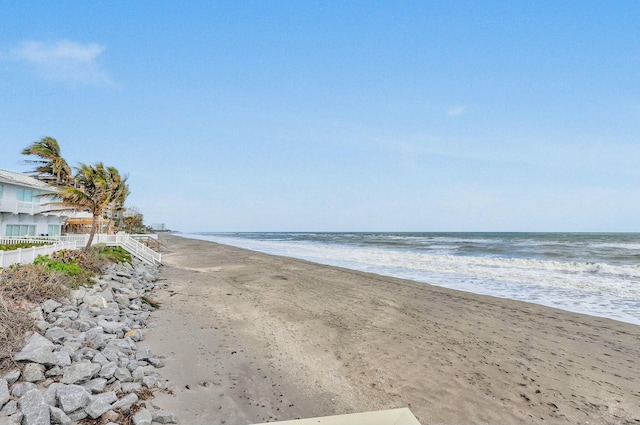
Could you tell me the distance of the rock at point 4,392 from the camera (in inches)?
182

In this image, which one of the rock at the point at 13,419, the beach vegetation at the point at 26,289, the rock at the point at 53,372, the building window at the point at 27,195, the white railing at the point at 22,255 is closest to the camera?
the rock at the point at 13,419

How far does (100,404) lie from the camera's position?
491 centimetres

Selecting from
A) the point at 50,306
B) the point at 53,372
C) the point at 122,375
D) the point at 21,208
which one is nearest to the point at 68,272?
the point at 50,306

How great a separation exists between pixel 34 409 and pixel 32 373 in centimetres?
109

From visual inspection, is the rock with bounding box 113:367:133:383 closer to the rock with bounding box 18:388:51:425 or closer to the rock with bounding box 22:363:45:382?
the rock with bounding box 22:363:45:382

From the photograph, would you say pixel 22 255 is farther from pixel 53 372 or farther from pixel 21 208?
pixel 21 208

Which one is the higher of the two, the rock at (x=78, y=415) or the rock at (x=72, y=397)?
the rock at (x=72, y=397)

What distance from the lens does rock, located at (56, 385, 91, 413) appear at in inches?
187

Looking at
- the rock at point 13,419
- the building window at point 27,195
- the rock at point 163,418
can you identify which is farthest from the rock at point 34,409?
the building window at point 27,195

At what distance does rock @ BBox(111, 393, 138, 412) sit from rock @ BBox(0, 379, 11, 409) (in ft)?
4.17

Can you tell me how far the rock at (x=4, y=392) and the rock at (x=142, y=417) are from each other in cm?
162

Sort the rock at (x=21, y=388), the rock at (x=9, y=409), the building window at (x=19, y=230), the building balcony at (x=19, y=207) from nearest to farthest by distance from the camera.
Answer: the rock at (x=9, y=409)
the rock at (x=21, y=388)
the building balcony at (x=19, y=207)
the building window at (x=19, y=230)

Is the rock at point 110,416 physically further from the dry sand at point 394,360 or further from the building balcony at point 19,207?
the building balcony at point 19,207

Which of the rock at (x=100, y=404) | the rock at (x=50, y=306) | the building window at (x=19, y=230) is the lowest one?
the rock at (x=100, y=404)
